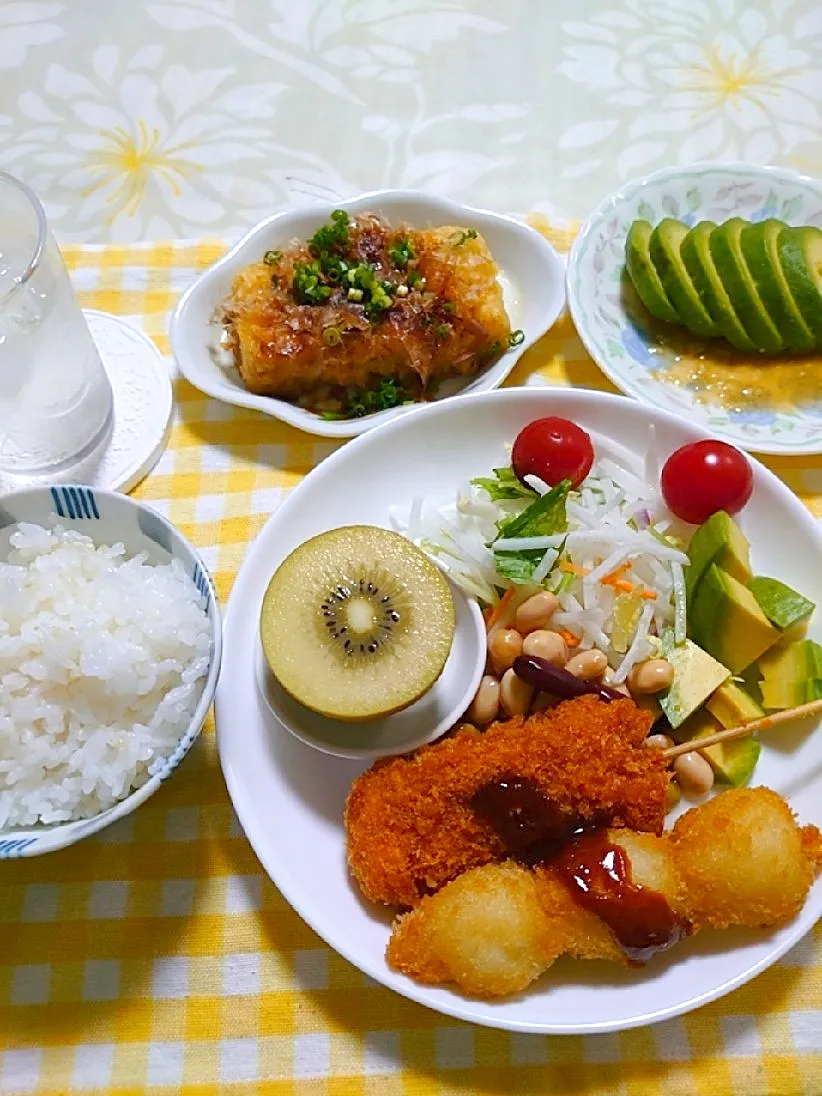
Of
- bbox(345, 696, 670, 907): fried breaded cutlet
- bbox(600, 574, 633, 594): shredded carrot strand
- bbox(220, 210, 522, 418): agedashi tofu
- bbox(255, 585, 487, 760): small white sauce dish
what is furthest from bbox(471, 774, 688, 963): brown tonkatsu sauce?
bbox(220, 210, 522, 418): agedashi tofu

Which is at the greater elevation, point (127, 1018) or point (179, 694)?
point (179, 694)

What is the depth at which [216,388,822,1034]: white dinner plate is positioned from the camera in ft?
5.95

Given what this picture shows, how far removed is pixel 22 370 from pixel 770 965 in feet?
7.53

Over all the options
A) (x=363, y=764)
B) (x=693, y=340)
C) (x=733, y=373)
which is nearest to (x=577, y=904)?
(x=363, y=764)

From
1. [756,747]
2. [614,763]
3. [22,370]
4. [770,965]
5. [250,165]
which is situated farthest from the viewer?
[250,165]

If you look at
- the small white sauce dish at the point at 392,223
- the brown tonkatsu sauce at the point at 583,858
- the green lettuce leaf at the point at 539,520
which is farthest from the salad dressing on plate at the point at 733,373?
the brown tonkatsu sauce at the point at 583,858

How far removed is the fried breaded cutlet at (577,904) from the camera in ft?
5.90

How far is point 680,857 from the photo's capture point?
192cm

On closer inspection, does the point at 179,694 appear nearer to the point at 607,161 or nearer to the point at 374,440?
the point at 374,440

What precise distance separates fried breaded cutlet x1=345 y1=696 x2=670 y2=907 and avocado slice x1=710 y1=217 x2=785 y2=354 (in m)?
1.45

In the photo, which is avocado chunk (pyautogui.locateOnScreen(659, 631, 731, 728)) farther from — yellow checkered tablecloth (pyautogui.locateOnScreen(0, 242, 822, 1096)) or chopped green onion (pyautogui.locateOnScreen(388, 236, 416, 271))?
chopped green onion (pyautogui.locateOnScreen(388, 236, 416, 271))

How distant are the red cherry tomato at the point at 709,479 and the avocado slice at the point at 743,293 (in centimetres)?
67

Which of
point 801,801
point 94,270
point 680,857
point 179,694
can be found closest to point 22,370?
point 94,270

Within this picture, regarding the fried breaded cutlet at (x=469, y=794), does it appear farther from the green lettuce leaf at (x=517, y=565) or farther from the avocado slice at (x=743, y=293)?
the avocado slice at (x=743, y=293)
